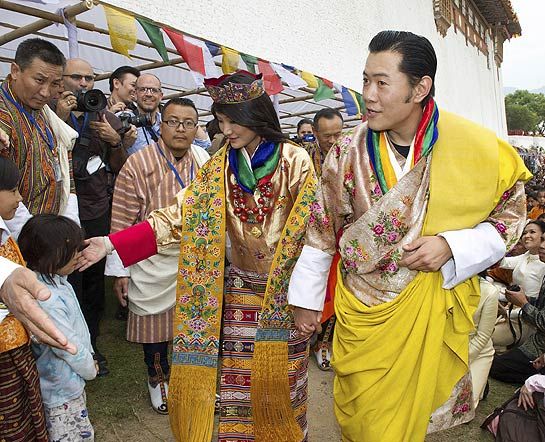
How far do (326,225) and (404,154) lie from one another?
370 millimetres

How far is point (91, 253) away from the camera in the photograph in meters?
2.21

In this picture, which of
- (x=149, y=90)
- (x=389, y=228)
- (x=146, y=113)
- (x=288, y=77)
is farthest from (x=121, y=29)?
(x=389, y=228)

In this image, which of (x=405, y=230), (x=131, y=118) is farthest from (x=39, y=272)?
(x=131, y=118)

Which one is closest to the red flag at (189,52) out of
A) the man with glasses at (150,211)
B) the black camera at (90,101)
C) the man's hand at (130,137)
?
the man's hand at (130,137)

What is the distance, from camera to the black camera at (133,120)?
3.51 meters

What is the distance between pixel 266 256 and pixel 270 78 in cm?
400

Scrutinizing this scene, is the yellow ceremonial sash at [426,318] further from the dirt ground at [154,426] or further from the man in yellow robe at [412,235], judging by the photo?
the dirt ground at [154,426]

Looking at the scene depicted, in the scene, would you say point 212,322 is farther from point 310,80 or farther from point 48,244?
point 310,80

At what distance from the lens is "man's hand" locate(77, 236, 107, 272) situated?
220 cm

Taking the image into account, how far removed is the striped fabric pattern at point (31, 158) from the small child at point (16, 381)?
1.60ft

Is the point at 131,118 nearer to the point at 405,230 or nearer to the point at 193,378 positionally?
the point at 193,378

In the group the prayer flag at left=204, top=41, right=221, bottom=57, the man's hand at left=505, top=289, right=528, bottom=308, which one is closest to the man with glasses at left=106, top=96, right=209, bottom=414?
the man's hand at left=505, top=289, right=528, bottom=308

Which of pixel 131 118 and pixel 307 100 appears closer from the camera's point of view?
pixel 131 118

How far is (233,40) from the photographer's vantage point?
276 inches
